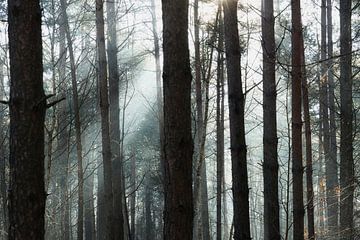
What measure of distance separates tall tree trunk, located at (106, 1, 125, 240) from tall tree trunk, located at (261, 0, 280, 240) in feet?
11.0

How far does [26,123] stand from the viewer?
13.7 feet

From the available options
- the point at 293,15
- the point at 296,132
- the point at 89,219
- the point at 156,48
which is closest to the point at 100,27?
the point at 293,15

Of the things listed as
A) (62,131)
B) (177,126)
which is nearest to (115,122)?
(62,131)

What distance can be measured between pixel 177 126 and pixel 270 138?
3418mm

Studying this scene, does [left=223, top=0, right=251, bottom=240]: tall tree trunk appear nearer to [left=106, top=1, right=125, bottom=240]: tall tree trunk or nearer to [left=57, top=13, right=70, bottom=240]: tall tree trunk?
[left=57, top=13, right=70, bottom=240]: tall tree trunk

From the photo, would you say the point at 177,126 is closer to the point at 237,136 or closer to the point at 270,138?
the point at 237,136

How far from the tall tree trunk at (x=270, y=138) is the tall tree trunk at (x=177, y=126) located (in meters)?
3.03

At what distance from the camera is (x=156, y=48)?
17266mm

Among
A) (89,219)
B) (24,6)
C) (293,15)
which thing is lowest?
(89,219)

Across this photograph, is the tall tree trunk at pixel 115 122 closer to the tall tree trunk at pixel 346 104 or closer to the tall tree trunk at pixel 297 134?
the tall tree trunk at pixel 297 134

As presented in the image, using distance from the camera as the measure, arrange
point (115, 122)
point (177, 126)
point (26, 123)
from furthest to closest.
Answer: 1. point (115, 122)
2. point (26, 123)
3. point (177, 126)

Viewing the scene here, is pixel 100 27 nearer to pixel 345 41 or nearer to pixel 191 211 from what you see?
pixel 345 41

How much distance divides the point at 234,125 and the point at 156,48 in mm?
11683

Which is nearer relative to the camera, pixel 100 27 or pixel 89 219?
pixel 100 27
